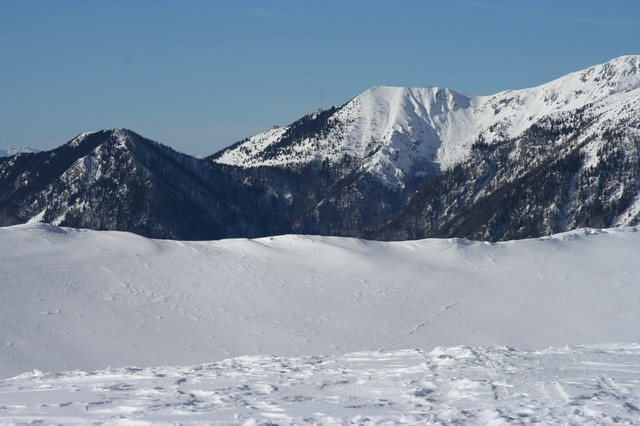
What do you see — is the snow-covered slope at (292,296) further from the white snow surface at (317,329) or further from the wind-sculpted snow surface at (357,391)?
the wind-sculpted snow surface at (357,391)

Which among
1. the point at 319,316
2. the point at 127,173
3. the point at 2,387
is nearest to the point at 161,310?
the point at 319,316

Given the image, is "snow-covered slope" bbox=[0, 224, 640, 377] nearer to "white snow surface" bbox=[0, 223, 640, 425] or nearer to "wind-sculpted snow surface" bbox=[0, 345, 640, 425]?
"white snow surface" bbox=[0, 223, 640, 425]

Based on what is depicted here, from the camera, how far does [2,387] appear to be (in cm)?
2186

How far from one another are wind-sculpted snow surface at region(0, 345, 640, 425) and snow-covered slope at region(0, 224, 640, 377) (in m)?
9.23

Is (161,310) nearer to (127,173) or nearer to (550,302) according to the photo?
(550,302)

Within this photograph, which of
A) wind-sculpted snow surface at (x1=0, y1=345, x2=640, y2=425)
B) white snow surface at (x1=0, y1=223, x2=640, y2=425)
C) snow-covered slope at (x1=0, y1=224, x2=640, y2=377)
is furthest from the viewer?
snow-covered slope at (x1=0, y1=224, x2=640, y2=377)

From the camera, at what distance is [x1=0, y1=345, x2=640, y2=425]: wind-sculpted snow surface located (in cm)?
1727

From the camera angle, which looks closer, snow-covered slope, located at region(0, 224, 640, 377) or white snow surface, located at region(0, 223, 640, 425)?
white snow surface, located at region(0, 223, 640, 425)

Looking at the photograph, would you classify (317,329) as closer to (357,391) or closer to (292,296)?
(292,296)

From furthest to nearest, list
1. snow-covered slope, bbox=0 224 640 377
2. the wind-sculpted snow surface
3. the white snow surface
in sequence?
snow-covered slope, bbox=0 224 640 377 < the white snow surface < the wind-sculpted snow surface

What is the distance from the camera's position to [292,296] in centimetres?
4016

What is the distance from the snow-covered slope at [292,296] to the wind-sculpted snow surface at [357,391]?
9228 millimetres

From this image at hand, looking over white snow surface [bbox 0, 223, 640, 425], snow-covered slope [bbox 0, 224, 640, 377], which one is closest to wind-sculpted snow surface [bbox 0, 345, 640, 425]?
white snow surface [bbox 0, 223, 640, 425]

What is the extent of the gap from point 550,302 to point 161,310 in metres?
19.2
